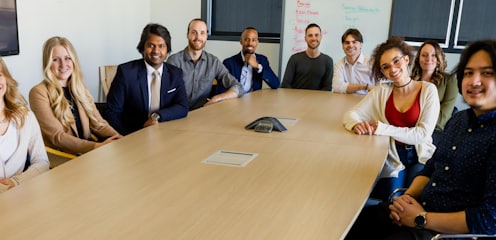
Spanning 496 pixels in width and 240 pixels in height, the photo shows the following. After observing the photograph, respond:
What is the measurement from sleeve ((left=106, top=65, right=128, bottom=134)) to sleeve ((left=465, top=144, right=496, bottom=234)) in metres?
2.07

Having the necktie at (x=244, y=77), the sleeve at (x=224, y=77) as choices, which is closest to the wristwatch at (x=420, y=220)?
the sleeve at (x=224, y=77)

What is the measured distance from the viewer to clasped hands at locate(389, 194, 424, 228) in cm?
166

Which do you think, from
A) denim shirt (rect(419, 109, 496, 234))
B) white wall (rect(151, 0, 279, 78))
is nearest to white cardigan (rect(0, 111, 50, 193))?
denim shirt (rect(419, 109, 496, 234))

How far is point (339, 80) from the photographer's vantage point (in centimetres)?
401

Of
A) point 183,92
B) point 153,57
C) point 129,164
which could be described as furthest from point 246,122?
point 129,164

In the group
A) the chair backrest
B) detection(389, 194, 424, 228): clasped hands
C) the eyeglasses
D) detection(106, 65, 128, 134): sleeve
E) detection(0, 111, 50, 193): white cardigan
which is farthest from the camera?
the chair backrest

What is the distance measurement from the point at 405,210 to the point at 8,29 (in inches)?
129

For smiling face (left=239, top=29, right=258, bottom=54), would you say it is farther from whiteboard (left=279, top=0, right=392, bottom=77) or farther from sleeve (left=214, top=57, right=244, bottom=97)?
whiteboard (left=279, top=0, right=392, bottom=77)

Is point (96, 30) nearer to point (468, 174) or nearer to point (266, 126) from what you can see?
point (266, 126)

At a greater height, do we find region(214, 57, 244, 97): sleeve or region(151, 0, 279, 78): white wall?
region(151, 0, 279, 78): white wall

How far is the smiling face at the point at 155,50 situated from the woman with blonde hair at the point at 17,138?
95 centimetres

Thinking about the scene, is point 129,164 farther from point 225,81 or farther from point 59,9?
point 59,9

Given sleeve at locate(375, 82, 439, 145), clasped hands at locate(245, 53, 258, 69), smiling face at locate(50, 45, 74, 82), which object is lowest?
sleeve at locate(375, 82, 439, 145)

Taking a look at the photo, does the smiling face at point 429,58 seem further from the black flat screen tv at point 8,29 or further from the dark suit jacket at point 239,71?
the black flat screen tv at point 8,29
